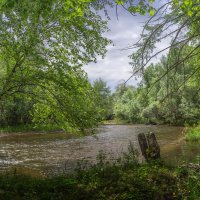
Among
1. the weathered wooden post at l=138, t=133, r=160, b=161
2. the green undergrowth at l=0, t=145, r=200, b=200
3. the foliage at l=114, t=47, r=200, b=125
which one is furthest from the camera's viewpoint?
the weathered wooden post at l=138, t=133, r=160, b=161

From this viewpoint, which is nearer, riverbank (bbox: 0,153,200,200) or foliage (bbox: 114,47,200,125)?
foliage (bbox: 114,47,200,125)

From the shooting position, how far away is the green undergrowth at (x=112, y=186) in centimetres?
711

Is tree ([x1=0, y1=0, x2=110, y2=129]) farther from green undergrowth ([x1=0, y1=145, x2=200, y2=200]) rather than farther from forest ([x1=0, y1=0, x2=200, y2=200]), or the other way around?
green undergrowth ([x1=0, y1=145, x2=200, y2=200])

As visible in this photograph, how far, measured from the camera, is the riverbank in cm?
711

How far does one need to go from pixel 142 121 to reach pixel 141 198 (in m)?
48.2

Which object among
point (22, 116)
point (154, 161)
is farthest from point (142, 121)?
point (154, 161)

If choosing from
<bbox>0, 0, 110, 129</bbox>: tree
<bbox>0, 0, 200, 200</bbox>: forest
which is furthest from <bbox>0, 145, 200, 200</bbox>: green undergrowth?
<bbox>0, 0, 110, 129</bbox>: tree

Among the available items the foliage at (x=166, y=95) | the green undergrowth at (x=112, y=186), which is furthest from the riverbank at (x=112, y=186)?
the foliage at (x=166, y=95)

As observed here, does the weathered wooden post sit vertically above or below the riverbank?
above

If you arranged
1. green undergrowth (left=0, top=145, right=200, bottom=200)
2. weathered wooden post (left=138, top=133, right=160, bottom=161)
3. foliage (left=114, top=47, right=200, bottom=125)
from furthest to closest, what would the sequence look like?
weathered wooden post (left=138, top=133, right=160, bottom=161) → green undergrowth (left=0, top=145, right=200, bottom=200) → foliage (left=114, top=47, right=200, bottom=125)

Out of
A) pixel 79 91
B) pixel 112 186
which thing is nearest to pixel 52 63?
pixel 79 91

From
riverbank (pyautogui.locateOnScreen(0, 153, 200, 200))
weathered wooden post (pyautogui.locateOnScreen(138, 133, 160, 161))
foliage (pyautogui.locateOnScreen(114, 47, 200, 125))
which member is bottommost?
riverbank (pyautogui.locateOnScreen(0, 153, 200, 200))

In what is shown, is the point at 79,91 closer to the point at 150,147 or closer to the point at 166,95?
the point at 150,147

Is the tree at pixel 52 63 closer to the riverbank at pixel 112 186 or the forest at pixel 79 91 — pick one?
the forest at pixel 79 91
